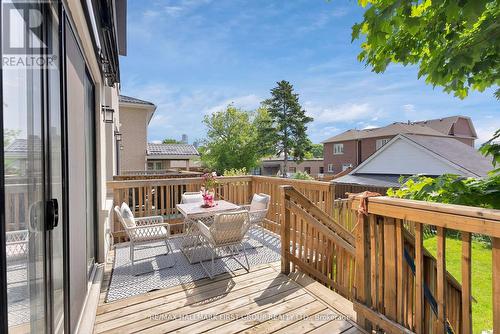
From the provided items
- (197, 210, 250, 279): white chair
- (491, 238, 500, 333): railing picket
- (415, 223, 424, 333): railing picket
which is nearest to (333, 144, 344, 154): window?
(197, 210, 250, 279): white chair

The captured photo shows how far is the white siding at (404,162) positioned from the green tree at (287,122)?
941cm

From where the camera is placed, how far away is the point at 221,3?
6.30 meters

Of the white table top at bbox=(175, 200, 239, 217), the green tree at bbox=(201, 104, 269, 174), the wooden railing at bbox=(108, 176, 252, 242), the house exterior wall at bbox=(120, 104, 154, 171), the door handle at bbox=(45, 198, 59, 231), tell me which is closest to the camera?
the door handle at bbox=(45, 198, 59, 231)

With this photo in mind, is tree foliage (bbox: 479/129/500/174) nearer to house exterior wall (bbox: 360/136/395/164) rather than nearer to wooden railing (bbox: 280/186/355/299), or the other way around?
wooden railing (bbox: 280/186/355/299)

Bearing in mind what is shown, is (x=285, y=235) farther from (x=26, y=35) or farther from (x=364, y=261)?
(x=26, y=35)

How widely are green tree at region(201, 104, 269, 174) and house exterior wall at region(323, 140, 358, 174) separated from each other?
889cm

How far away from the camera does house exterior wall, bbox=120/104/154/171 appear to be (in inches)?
503

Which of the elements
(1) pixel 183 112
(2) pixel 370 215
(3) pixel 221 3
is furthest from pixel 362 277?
(1) pixel 183 112

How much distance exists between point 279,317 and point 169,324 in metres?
1.07

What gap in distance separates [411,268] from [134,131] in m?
13.4

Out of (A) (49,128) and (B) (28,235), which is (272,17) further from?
(B) (28,235)

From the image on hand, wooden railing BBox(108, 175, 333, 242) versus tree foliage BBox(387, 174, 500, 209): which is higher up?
tree foliage BBox(387, 174, 500, 209)

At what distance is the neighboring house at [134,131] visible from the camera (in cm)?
1266

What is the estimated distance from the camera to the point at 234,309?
8.57 ft
